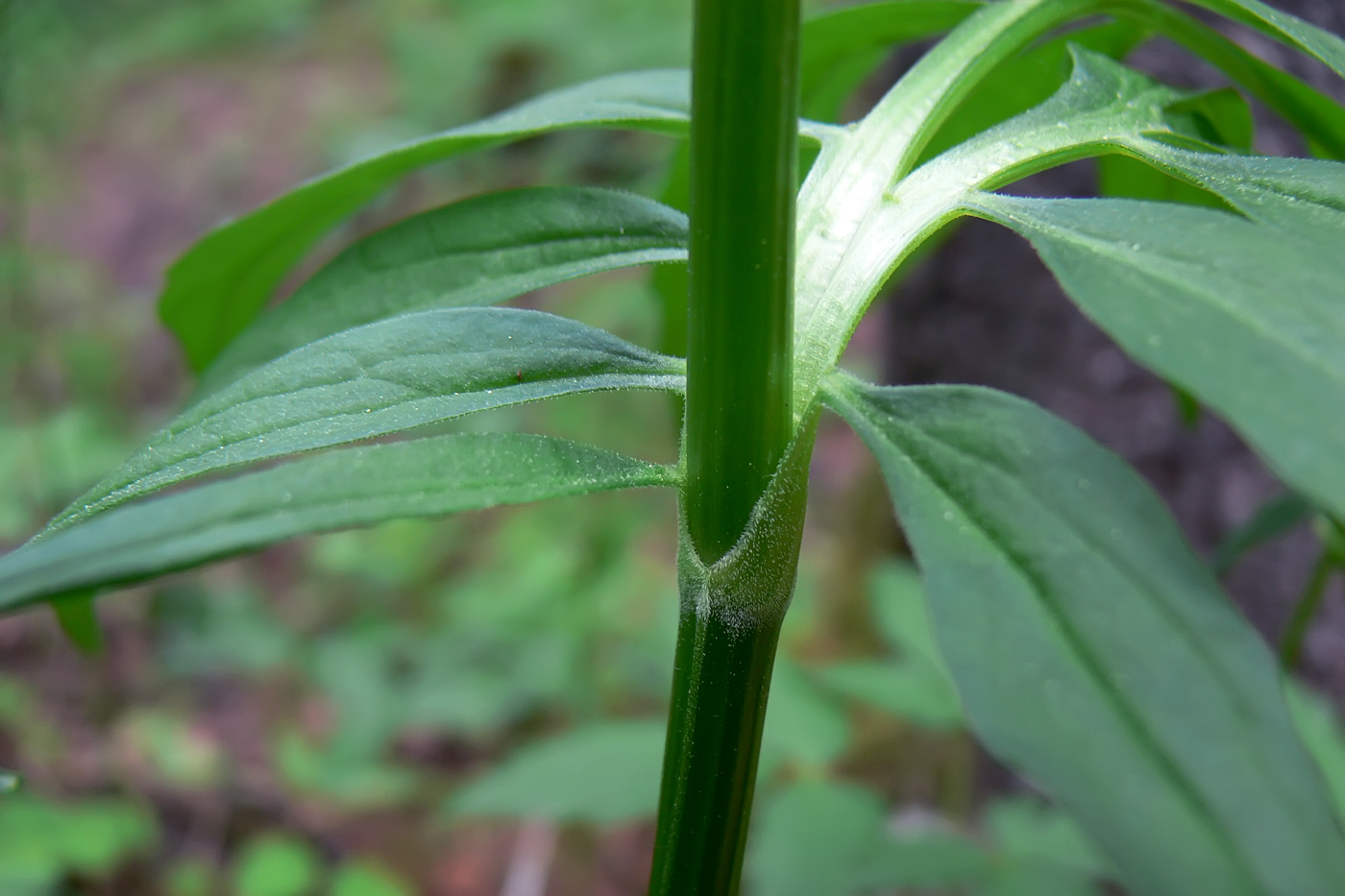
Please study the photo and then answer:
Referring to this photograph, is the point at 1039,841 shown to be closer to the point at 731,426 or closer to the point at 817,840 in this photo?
the point at 817,840

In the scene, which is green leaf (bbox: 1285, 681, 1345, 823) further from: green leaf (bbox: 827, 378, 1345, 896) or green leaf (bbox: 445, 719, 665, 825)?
green leaf (bbox: 827, 378, 1345, 896)

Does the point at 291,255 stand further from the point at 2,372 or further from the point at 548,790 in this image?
the point at 2,372

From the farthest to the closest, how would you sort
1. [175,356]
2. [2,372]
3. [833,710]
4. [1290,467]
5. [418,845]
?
[175,356] → [2,372] → [418,845] → [833,710] → [1290,467]

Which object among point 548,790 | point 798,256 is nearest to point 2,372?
point 548,790

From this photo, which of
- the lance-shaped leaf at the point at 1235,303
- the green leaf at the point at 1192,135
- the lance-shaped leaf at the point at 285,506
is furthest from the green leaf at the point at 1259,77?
the lance-shaped leaf at the point at 285,506

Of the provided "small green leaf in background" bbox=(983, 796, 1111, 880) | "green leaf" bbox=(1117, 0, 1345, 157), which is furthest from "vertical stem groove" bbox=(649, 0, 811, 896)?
"small green leaf in background" bbox=(983, 796, 1111, 880)

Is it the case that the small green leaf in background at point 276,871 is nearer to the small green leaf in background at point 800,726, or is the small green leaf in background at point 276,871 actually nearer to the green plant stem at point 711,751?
the small green leaf in background at point 800,726

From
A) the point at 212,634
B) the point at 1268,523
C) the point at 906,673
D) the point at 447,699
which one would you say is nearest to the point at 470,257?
the point at 1268,523
